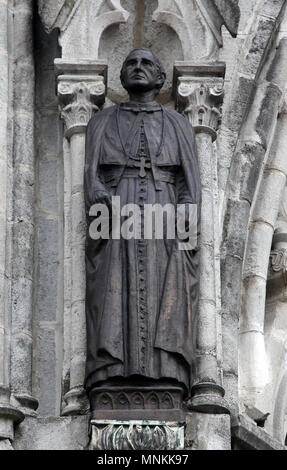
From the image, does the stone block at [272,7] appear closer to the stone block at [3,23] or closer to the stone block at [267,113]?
the stone block at [267,113]

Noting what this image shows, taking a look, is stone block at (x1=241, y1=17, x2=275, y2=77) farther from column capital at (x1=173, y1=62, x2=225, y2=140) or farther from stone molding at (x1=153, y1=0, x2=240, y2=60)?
column capital at (x1=173, y1=62, x2=225, y2=140)

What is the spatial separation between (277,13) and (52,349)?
2972 mm

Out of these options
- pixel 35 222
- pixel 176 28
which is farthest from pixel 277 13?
pixel 35 222

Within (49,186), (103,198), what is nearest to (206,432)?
(103,198)

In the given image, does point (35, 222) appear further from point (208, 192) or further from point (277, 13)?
point (277, 13)

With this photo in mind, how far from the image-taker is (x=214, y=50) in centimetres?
1552

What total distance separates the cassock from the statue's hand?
0.10 feet

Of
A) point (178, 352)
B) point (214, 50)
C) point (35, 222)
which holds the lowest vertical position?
point (178, 352)

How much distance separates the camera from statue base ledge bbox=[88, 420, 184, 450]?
14.2m

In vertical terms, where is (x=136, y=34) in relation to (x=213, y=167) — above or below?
above

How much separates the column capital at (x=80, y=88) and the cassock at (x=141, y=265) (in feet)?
0.47

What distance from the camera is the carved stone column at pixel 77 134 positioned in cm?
1491

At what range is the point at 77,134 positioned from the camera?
50.4 feet

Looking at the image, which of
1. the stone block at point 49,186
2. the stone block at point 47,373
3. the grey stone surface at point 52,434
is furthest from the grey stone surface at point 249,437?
the stone block at point 49,186
